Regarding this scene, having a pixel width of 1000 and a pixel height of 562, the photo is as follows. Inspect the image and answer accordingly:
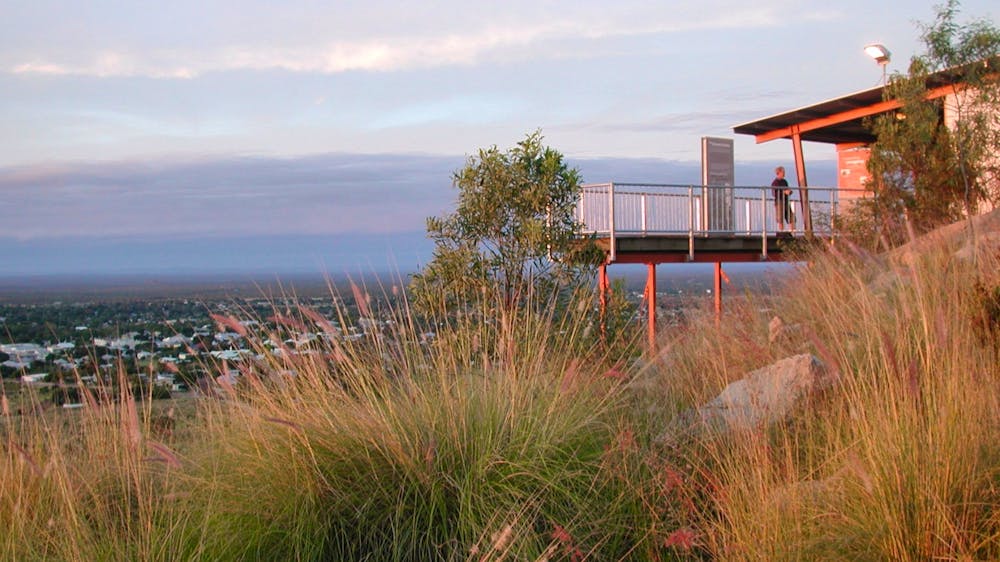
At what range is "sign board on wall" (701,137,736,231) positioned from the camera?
20014 millimetres

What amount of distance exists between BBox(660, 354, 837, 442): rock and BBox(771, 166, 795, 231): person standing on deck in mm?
16313

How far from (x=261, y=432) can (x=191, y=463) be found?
1.42ft

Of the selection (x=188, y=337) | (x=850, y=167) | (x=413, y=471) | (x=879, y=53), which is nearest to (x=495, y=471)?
(x=413, y=471)

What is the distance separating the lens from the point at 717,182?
21.4 m

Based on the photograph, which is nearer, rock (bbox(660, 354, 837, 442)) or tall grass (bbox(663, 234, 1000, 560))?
tall grass (bbox(663, 234, 1000, 560))

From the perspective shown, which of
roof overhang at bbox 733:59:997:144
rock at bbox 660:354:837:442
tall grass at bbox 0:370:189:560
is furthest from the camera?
roof overhang at bbox 733:59:997:144

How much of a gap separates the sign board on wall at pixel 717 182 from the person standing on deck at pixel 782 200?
3.47 ft

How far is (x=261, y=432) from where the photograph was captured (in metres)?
4.14

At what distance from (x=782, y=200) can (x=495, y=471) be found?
18.7 meters

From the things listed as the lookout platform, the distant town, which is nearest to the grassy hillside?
the distant town

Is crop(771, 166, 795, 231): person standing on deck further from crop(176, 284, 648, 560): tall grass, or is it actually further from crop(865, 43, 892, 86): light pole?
crop(176, 284, 648, 560): tall grass

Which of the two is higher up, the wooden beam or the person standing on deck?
the wooden beam

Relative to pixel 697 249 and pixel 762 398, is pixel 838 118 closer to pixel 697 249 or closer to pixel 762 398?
pixel 697 249

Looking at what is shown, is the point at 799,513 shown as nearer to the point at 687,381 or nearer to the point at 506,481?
the point at 506,481
